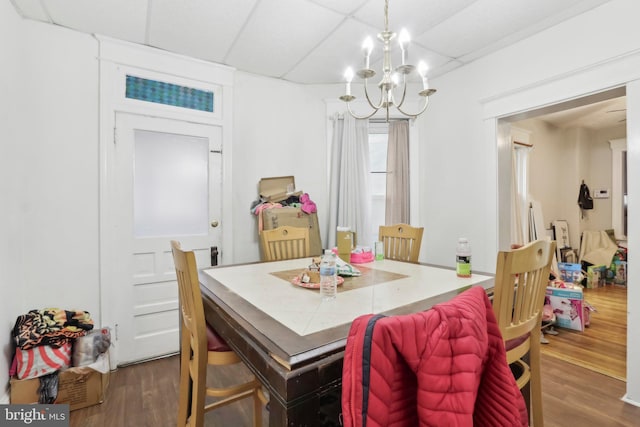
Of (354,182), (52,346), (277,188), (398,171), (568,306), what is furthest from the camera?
(398,171)

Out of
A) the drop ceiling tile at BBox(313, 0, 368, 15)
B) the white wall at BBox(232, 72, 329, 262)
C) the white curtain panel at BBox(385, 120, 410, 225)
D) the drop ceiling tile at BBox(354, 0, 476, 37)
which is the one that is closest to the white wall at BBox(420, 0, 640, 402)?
the white curtain panel at BBox(385, 120, 410, 225)

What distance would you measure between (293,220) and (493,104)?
2.13m

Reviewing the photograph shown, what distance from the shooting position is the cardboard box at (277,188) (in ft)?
10.4

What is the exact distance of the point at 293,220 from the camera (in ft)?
10.1

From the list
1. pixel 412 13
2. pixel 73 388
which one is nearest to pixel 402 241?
pixel 412 13

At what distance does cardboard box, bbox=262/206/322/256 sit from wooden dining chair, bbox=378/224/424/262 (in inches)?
31.9

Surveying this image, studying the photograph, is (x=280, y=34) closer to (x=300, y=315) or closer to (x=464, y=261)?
(x=464, y=261)

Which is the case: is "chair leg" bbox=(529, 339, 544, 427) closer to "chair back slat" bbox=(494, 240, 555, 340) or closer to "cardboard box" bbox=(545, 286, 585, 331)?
"chair back slat" bbox=(494, 240, 555, 340)

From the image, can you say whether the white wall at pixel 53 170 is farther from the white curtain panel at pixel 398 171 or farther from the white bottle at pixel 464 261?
the white curtain panel at pixel 398 171

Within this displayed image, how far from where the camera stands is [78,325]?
2057 mm

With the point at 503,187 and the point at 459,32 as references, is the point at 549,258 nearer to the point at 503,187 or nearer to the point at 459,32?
the point at 503,187

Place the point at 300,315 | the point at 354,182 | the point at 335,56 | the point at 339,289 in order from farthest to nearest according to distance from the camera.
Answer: the point at 354,182, the point at 335,56, the point at 339,289, the point at 300,315

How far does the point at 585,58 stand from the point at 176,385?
371cm

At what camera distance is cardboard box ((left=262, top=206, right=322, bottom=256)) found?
301cm
